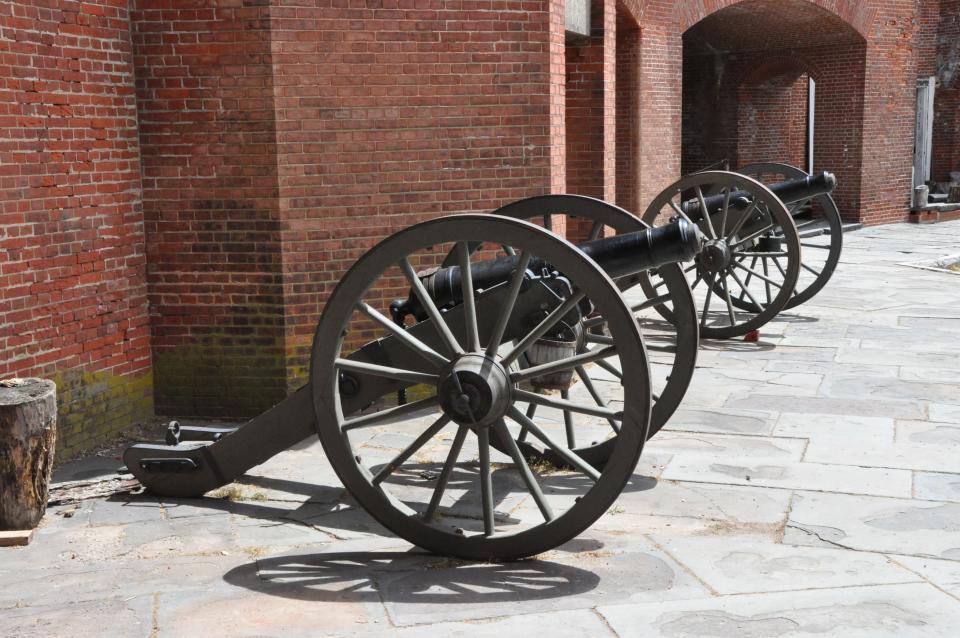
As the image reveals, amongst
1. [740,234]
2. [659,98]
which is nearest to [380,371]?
[740,234]

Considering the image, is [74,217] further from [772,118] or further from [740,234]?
[772,118]

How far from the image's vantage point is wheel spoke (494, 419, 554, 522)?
4155 mm

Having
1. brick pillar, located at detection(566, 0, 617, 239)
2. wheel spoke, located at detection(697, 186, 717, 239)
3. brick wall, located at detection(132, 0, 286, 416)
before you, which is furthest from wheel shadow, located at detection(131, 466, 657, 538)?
brick pillar, located at detection(566, 0, 617, 239)

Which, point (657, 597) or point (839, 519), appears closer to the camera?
point (657, 597)

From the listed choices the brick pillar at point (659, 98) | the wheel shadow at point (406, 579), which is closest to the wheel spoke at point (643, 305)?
the wheel shadow at point (406, 579)

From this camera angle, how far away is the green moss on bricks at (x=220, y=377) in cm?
705

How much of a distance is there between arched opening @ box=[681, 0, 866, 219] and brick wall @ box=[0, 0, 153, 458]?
11.2 m

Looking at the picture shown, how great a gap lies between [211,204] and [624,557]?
12.5 ft

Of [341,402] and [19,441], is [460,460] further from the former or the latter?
[19,441]

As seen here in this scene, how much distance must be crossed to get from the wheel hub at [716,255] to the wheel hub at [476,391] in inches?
210

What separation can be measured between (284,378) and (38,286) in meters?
1.65

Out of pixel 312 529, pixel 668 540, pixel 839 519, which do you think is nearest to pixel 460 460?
pixel 312 529

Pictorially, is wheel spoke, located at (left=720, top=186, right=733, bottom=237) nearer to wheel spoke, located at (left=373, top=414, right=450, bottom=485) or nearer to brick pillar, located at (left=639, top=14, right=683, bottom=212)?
brick pillar, located at (left=639, top=14, right=683, bottom=212)

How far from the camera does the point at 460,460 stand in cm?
588
